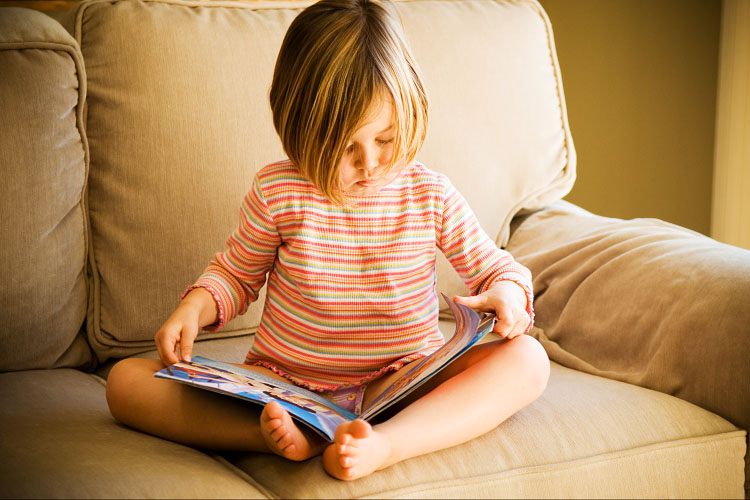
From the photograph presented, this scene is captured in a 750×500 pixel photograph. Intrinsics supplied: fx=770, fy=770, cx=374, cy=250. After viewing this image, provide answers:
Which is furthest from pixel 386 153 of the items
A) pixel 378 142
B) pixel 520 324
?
pixel 520 324

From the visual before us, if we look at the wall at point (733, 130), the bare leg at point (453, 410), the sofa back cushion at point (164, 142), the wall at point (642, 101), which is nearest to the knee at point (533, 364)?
the bare leg at point (453, 410)

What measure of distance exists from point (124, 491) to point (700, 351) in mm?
759

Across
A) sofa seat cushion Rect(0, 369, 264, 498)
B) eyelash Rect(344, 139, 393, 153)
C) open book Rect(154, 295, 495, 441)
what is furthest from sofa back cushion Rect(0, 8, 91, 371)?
eyelash Rect(344, 139, 393, 153)

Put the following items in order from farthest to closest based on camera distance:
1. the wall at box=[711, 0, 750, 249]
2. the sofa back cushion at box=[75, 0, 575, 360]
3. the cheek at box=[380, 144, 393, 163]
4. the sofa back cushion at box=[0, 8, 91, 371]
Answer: the wall at box=[711, 0, 750, 249] → the sofa back cushion at box=[75, 0, 575, 360] → the sofa back cushion at box=[0, 8, 91, 371] → the cheek at box=[380, 144, 393, 163]

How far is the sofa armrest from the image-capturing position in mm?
1040

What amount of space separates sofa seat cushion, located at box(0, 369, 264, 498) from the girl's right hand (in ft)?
0.35

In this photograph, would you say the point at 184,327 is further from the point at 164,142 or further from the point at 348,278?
the point at 164,142

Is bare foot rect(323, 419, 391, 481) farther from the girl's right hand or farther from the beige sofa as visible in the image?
the girl's right hand

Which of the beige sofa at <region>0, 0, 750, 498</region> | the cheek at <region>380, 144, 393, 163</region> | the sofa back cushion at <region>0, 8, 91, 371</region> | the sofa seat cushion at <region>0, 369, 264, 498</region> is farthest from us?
the sofa back cushion at <region>0, 8, 91, 371</region>

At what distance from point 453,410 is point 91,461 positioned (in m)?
0.41

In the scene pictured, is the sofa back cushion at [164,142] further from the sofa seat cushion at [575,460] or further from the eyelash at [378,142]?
the sofa seat cushion at [575,460]

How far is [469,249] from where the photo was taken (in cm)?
110

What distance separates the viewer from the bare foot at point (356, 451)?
2.61 feet

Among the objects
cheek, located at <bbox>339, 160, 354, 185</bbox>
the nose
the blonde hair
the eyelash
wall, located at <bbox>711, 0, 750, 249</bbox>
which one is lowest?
wall, located at <bbox>711, 0, 750, 249</bbox>
